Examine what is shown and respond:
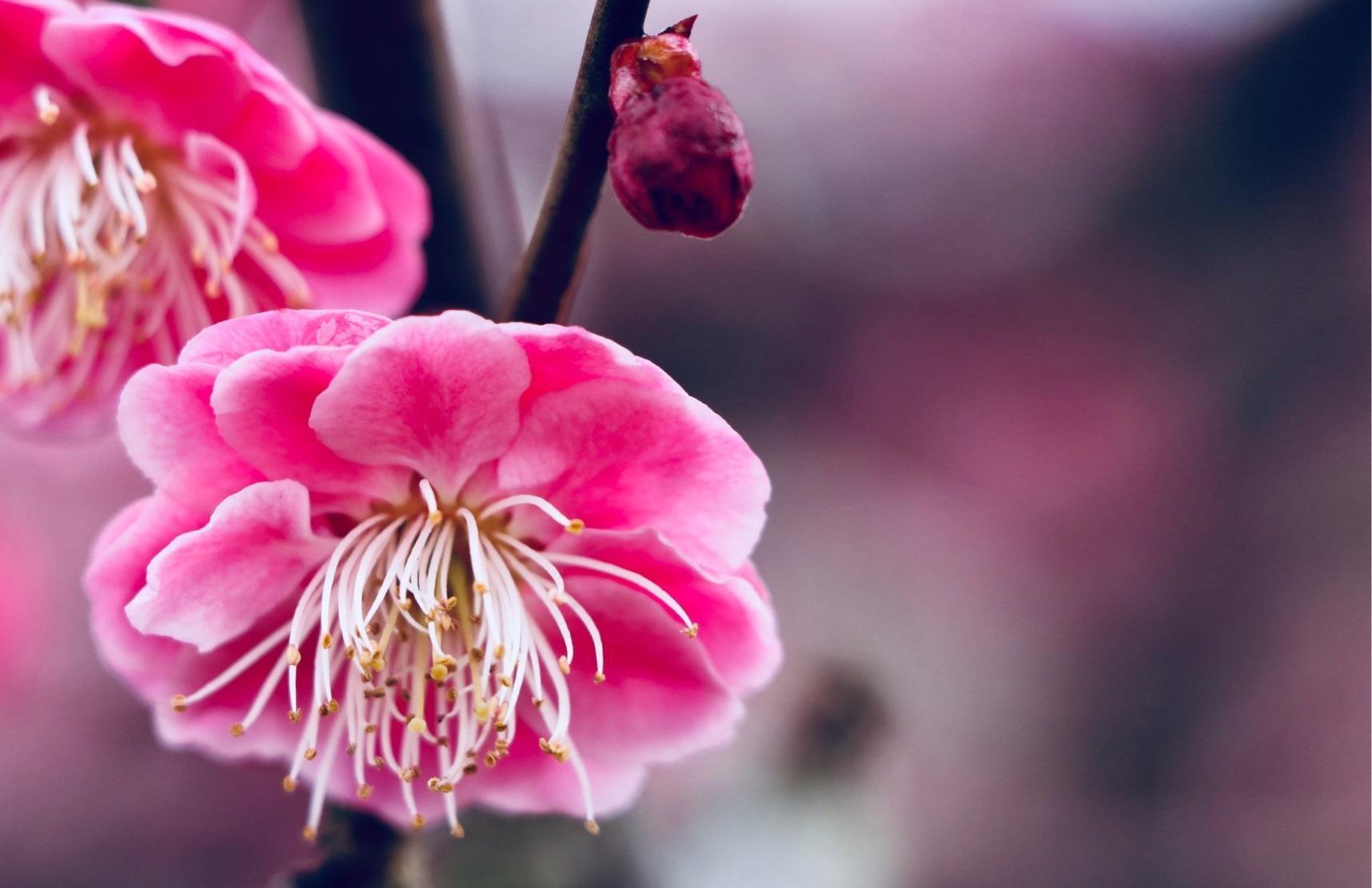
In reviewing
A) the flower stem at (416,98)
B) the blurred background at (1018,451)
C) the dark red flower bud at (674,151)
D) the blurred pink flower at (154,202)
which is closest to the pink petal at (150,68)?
the blurred pink flower at (154,202)

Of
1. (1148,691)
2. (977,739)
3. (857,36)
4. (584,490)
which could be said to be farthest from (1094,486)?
(584,490)

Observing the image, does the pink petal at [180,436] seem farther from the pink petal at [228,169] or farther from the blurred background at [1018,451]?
the blurred background at [1018,451]

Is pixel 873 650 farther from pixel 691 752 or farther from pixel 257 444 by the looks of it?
pixel 257 444

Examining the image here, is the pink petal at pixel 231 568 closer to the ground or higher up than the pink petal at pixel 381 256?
closer to the ground

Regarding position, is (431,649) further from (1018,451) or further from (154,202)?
(1018,451)

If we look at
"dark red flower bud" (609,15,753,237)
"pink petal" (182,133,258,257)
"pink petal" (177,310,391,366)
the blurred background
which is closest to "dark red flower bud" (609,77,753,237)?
"dark red flower bud" (609,15,753,237)

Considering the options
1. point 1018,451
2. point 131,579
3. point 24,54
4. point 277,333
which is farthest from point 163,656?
point 1018,451

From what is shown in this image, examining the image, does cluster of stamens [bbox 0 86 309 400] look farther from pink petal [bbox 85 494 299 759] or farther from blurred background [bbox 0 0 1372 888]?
blurred background [bbox 0 0 1372 888]
